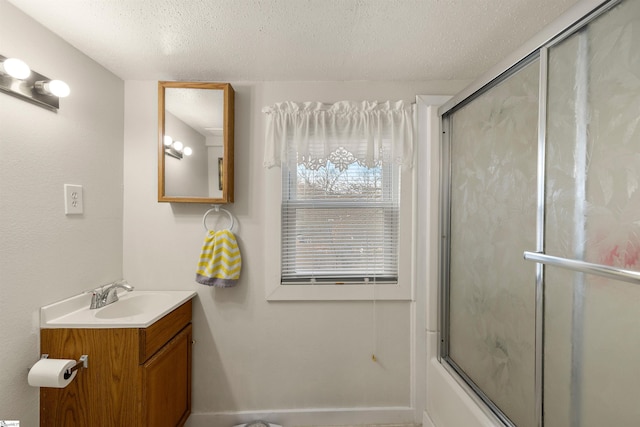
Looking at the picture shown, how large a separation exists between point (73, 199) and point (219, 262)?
786mm

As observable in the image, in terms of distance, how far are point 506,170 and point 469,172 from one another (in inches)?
10.9

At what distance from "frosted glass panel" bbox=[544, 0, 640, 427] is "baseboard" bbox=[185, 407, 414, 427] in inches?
40.0

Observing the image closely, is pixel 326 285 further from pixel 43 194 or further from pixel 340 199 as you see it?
pixel 43 194

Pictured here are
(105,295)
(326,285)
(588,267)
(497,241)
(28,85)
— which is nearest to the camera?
(588,267)

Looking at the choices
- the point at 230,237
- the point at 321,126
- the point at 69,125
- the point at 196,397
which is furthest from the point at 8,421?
the point at 321,126

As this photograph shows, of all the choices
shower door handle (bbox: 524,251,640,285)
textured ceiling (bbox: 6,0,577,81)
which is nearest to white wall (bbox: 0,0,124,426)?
textured ceiling (bbox: 6,0,577,81)

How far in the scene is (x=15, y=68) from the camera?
1.04 m

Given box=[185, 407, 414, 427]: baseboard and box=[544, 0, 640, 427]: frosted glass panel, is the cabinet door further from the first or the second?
box=[544, 0, 640, 427]: frosted glass panel

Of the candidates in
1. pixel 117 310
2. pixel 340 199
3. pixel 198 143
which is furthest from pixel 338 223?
pixel 117 310

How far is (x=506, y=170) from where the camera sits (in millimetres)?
1238

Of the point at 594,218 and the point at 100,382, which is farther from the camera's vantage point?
the point at 100,382

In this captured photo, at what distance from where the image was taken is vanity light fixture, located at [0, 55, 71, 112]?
1.05 meters

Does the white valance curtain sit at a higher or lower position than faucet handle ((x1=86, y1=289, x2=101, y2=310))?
higher

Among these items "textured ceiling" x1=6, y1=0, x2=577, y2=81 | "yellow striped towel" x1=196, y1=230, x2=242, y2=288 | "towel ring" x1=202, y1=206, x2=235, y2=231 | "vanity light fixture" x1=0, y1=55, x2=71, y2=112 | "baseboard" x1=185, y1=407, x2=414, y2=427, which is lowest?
"baseboard" x1=185, y1=407, x2=414, y2=427
